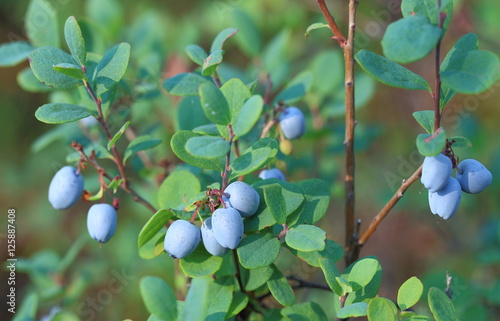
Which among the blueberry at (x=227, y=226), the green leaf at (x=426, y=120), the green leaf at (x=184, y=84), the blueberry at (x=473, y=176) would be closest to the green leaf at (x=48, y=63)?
the green leaf at (x=184, y=84)

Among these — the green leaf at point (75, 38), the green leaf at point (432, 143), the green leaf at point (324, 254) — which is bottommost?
the green leaf at point (324, 254)

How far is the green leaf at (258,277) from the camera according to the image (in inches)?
37.0

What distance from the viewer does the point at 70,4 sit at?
2791mm

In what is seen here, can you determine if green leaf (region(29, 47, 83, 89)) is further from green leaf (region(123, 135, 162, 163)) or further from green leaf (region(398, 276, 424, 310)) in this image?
green leaf (region(398, 276, 424, 310))

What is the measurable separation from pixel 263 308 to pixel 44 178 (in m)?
2.11

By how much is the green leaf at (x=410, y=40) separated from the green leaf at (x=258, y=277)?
45cm

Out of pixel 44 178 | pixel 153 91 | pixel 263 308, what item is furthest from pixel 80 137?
pixel 44 178

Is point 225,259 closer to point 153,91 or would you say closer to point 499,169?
point 153,91

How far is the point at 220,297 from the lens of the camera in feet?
3.04

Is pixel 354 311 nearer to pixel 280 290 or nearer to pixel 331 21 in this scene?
pixel 280 290

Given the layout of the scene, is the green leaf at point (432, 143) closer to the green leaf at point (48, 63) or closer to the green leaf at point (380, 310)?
the green leaf at point (380, 310)

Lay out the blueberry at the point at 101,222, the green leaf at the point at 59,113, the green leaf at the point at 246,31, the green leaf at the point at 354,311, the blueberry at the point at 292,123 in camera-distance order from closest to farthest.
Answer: the green leaf at the point at 354,311 < the green leaf at the point at 59,113 < the blueberry at the point at 101,222 < the blueberry at the point at 292,123 < the green leaf at the point at 246,31

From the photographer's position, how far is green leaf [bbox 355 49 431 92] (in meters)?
0.74

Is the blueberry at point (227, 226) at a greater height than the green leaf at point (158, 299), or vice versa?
the blueberry at point (227, 226)
